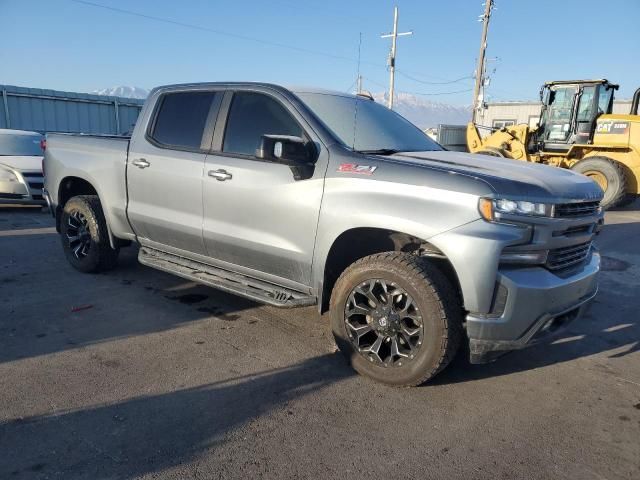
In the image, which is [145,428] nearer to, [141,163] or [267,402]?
[267,402]

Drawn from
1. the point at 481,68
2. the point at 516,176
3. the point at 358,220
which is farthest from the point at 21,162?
the point at 481,68

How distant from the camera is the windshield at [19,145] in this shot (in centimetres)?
997

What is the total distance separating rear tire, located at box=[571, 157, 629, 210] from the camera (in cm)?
1226

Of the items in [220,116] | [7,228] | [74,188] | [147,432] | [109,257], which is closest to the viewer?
[147,432]

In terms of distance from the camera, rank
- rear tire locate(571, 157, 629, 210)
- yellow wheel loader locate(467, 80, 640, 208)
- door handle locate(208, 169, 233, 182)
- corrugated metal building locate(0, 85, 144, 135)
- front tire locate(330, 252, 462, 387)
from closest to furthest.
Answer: front tire locate(330, 252, 462, 387)
door handle locate(208, 169, 233, 182)
rear tire locate(571, 157, 629, 210)
yellow wheel loader locate(467, 80, 640, 208)
corrugated metal building locate(0, 85, 144, 135)

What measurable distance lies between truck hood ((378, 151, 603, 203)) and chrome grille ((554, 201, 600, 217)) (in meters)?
0.04

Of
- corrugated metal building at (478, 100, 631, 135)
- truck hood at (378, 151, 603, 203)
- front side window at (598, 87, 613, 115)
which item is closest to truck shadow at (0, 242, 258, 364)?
truck hood at (378, 151, 603, 203)

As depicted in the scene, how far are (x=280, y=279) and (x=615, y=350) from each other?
9.27 ft

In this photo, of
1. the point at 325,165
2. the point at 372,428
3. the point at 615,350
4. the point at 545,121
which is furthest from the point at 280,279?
the point at 545,121

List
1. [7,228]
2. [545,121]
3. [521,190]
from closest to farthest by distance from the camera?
[521,190] < [7,228] < [545,121]

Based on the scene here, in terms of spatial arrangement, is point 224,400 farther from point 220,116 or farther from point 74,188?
point 74,188

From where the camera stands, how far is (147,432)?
104 inches

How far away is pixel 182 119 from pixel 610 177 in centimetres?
1178

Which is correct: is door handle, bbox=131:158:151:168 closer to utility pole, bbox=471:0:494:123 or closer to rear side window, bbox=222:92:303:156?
rear side window, bbox=222:92:303:156
